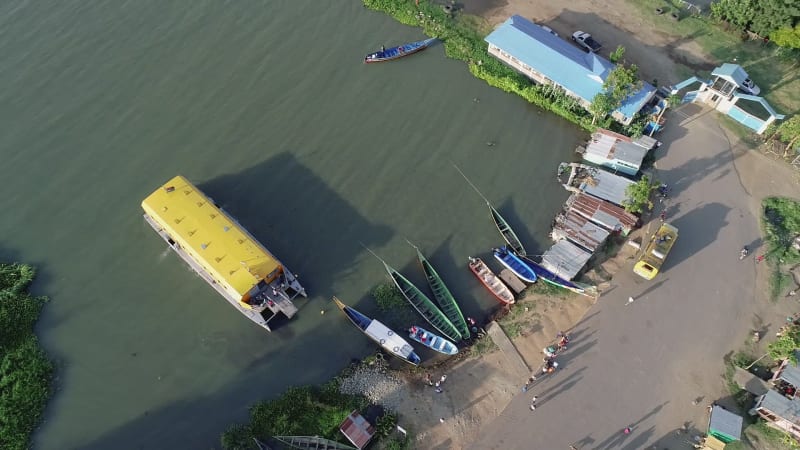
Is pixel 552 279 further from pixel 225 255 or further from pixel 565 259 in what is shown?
pixel 225 255

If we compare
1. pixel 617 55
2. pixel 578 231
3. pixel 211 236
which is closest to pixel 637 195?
pixel 578 231

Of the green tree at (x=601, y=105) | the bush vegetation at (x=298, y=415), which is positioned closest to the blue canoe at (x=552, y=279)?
the bush vegetation at (x=298, y=415)

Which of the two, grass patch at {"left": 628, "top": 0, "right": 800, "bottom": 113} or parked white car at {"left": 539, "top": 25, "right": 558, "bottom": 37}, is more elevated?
grass patch at {"left": 628, "top": 0, "right": 800, "bottom": 113}

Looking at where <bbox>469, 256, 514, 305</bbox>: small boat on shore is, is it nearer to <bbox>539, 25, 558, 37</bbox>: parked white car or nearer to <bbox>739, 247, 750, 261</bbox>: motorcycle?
<bbox>739, 247, 750, 261</bbox>: motorcycle

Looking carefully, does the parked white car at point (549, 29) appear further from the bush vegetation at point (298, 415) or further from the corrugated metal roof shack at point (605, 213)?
the bush vegetation at point (298, 415)

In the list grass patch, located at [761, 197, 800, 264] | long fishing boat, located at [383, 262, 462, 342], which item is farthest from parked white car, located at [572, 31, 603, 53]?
long fishing boat, located at [383, 262, 462, 342]

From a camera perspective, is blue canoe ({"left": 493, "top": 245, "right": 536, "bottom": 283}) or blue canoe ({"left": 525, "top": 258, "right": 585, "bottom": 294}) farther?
blue canoe ({"left": 493, "top": 245, "right": 536, "bottom": 283})

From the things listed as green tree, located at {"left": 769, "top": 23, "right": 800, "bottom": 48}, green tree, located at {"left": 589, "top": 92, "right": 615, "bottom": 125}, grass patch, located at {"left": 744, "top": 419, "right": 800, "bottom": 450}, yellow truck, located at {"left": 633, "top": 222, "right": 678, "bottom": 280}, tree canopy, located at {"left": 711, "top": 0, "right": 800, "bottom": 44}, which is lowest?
grass patch, located at {"left": 744, "top": 419, "right": 800, "bottom": 450}
